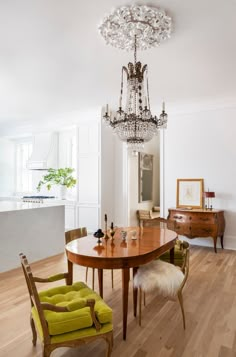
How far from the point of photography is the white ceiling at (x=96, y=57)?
2480 mm

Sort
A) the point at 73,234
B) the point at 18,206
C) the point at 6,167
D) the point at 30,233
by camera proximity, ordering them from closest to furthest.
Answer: the point at 73,234, the point at 30,233, the point at 18,206, the point at 6,167

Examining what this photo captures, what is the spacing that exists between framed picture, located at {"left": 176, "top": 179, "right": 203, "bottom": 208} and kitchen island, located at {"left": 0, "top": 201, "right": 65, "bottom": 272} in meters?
2.52

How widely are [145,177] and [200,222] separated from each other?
8.86ft

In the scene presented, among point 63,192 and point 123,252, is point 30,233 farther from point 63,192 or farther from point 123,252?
point 63,192

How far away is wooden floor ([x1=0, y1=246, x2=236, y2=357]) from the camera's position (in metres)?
2.05

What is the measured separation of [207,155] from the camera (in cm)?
529

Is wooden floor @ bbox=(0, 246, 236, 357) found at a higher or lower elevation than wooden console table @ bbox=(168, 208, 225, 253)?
lower

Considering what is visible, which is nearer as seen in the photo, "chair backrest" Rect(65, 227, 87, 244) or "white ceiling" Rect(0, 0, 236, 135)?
"white ceiling" Rect(0, 0, 236, 135)

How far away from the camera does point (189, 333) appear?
2.28 m

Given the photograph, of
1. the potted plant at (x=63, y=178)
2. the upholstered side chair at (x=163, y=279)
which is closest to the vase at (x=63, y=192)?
the potted plant at (x=63, y=178)

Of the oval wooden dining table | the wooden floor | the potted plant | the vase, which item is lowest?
the wooden floor

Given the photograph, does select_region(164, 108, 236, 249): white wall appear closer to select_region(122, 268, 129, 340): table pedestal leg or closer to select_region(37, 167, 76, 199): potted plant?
select_region(37, 167, 76, 199): potted plant

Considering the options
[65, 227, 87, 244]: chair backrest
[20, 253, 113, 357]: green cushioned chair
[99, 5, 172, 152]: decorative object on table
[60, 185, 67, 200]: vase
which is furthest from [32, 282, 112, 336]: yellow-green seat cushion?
[60, 185, 67, 200]: vase

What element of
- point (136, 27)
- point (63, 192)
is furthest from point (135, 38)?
point (63, 192)
